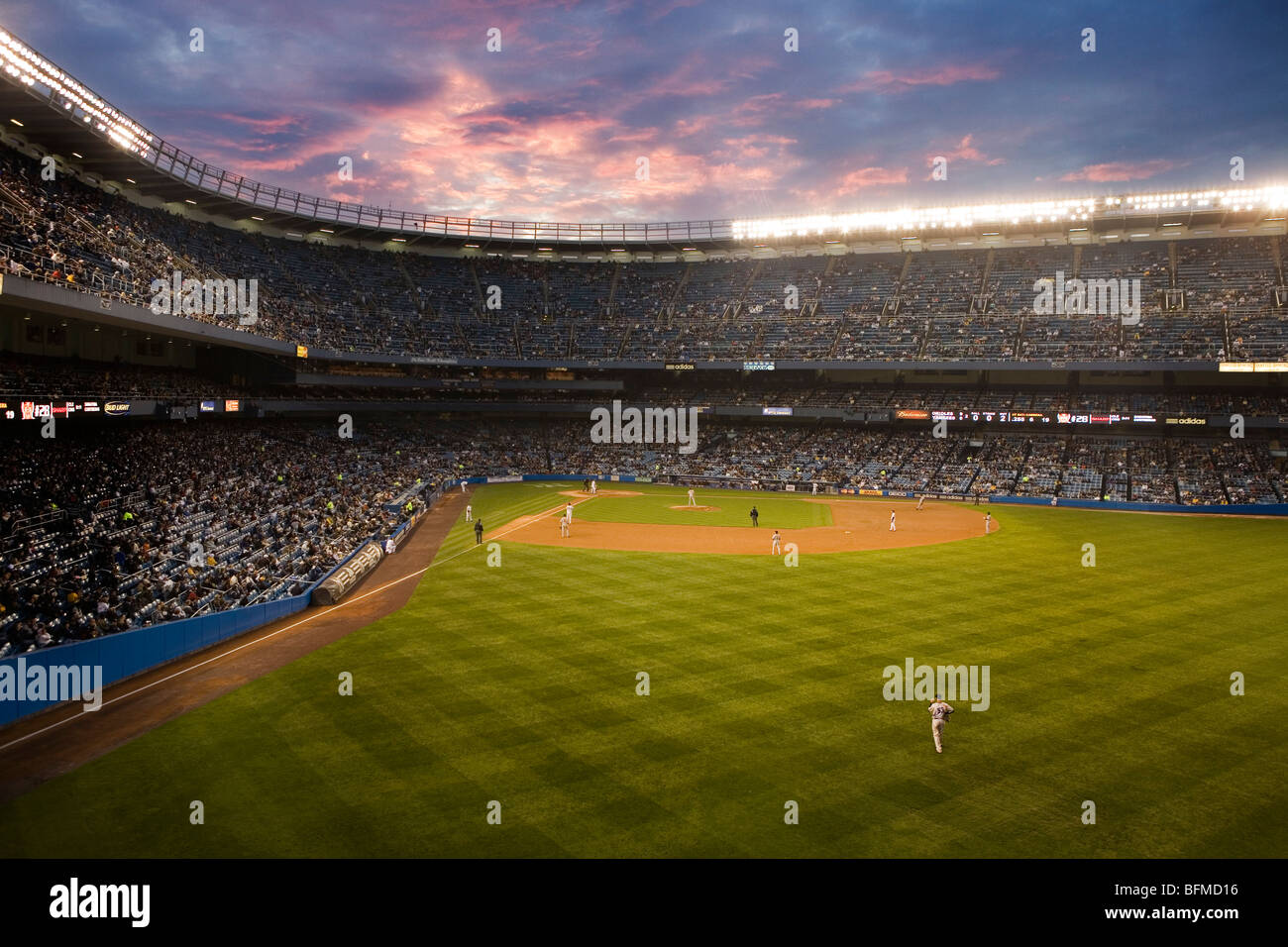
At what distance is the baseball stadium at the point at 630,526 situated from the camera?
1237cm

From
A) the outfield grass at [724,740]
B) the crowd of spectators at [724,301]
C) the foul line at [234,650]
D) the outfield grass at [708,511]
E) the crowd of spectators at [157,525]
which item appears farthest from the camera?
the crowd of spectators at [724,301]

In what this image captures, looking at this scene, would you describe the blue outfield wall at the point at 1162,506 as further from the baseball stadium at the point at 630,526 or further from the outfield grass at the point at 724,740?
A: the outfield grass at the point at 724,740

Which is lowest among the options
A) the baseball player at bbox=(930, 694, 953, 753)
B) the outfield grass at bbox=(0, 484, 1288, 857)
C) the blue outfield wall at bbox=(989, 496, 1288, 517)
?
the outfield grass at bbox=(0, 484, 1288, 857)

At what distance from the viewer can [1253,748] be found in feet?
45.2

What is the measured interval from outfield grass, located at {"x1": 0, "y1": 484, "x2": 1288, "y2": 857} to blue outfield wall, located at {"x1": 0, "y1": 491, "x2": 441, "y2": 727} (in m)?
3.21

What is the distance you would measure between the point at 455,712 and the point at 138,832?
228 inches

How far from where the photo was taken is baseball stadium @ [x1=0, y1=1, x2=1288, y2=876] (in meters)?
12.4

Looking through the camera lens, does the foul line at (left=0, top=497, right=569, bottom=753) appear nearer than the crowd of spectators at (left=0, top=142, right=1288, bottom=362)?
Yes

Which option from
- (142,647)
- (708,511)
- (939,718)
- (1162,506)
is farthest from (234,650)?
(1162,506)

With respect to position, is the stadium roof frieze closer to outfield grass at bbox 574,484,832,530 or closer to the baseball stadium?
the baseball stadium

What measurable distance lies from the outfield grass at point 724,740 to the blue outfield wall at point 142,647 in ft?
10.5

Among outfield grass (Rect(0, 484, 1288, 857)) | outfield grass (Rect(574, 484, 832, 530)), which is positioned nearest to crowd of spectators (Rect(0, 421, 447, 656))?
outfield grass (Rect(0, 484, 1288, 857))

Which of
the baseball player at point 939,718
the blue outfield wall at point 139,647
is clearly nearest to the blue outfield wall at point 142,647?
the blue outfield wall at point 139,647
